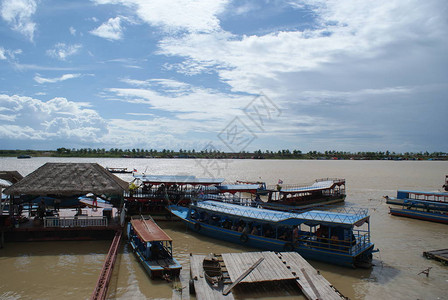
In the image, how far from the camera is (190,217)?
21188 mm

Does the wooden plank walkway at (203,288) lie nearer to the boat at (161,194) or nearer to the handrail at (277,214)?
the handrail at (277,214)

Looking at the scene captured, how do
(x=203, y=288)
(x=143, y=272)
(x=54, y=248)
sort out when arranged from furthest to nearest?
1. (x=54, y=248)
2. (x=143, y=272)
3. (x=203, y=288)

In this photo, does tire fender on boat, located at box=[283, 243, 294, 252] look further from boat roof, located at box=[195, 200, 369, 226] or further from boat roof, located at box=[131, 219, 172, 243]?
boat roof, located at box=[131, 219, 172, 243]

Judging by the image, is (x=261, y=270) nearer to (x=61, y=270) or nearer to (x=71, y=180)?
(x=61, y=270)

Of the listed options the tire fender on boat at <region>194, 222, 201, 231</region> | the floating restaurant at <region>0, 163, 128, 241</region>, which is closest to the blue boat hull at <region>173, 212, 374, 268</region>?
the tire fender on boat at <region>194, 222, 201, 231</region>

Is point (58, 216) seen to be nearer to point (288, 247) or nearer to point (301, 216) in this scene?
point (288, 247)

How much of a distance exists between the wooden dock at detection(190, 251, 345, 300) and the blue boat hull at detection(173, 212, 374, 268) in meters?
1.74

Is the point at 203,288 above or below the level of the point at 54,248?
above

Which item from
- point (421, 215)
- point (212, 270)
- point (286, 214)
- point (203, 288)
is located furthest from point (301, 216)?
point (421, 215)

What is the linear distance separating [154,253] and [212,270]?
120 inches

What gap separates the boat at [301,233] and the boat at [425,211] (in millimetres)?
12695

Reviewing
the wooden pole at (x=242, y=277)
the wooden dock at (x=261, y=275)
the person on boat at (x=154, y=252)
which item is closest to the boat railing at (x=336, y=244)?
the wooden dock at (x=261, y=275)

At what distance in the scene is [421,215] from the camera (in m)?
26.2

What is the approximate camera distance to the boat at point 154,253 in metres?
13.2
